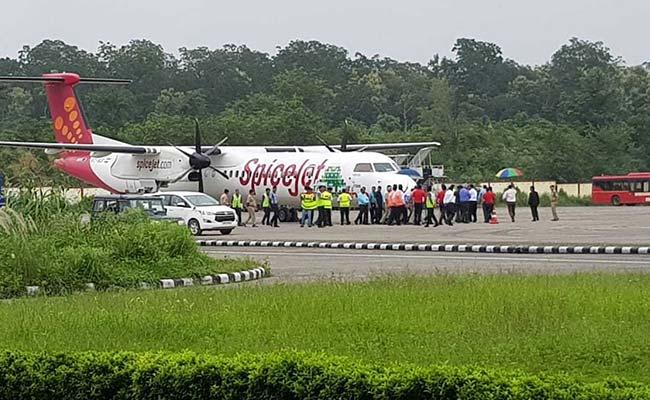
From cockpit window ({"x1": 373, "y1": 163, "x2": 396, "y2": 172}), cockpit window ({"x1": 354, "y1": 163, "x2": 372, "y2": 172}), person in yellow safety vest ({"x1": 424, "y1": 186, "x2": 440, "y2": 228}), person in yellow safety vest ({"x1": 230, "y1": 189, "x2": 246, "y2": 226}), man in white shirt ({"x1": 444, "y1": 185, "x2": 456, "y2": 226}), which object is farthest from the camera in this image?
person in yellow safety vest ({"x1": 230, "y1": 189, "x2": 246, "y2": 226})

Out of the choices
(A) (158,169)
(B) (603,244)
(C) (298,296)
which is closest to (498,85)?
(A) (158,169)

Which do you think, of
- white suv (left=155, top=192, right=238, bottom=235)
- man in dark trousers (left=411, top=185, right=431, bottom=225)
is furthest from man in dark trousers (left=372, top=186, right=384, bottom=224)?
white suv (left=155, top=192, right=238, bottom=235)

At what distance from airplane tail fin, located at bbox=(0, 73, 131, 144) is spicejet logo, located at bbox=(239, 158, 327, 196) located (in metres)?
8.25

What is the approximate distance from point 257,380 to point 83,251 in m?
11.7

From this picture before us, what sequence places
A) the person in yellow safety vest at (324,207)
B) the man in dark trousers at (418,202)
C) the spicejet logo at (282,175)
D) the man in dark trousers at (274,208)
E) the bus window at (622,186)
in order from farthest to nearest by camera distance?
the bus window at (622,186) < the spicejet logo at (282,175) < the man in dark trousers at (274,208) < the person in yellow safety vest at (324,207) < the man in dark trousers at (418,202)

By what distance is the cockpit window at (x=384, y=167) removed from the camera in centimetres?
4384

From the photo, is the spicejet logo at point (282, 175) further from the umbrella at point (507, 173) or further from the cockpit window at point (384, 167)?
the umbrella at point (507, 173)

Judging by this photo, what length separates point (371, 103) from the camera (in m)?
116

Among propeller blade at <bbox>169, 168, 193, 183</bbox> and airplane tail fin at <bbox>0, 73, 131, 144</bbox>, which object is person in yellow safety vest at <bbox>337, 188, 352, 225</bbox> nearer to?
propeller blade at <bbox>169, 168, 193, 183</bbox>

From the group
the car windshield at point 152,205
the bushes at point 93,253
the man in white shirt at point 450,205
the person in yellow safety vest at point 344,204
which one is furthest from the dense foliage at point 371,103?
the man in white shirt at point 450,205

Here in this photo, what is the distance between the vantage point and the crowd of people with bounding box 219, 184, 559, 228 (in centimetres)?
4081

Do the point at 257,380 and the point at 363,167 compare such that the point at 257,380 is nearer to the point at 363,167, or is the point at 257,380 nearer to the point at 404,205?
the point at 404,205

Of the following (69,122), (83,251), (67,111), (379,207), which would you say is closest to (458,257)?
(83,251)

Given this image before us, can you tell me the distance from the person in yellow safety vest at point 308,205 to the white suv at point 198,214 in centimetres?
474
